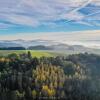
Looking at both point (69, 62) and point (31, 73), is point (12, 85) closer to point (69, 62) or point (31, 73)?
point (31, 73)

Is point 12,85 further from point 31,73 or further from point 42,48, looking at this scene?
point 42,48

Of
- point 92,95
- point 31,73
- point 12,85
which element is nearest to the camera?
point 92,95

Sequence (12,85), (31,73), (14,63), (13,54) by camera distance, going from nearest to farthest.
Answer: (12,85)
(31,73)
(14,63)
(13,54)

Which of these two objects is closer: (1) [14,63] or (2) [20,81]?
(2) [20,81]

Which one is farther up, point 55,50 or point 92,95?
point 55,50

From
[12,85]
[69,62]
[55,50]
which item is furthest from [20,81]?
[55,50]

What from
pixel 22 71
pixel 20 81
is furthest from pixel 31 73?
pixel 20 81

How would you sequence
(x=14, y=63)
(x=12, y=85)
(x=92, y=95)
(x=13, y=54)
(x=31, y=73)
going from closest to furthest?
(x=92, y=95) → (x=12, y=85) → (x=31, y=73) → (x=14, y=63) → (x=13, y=54)
